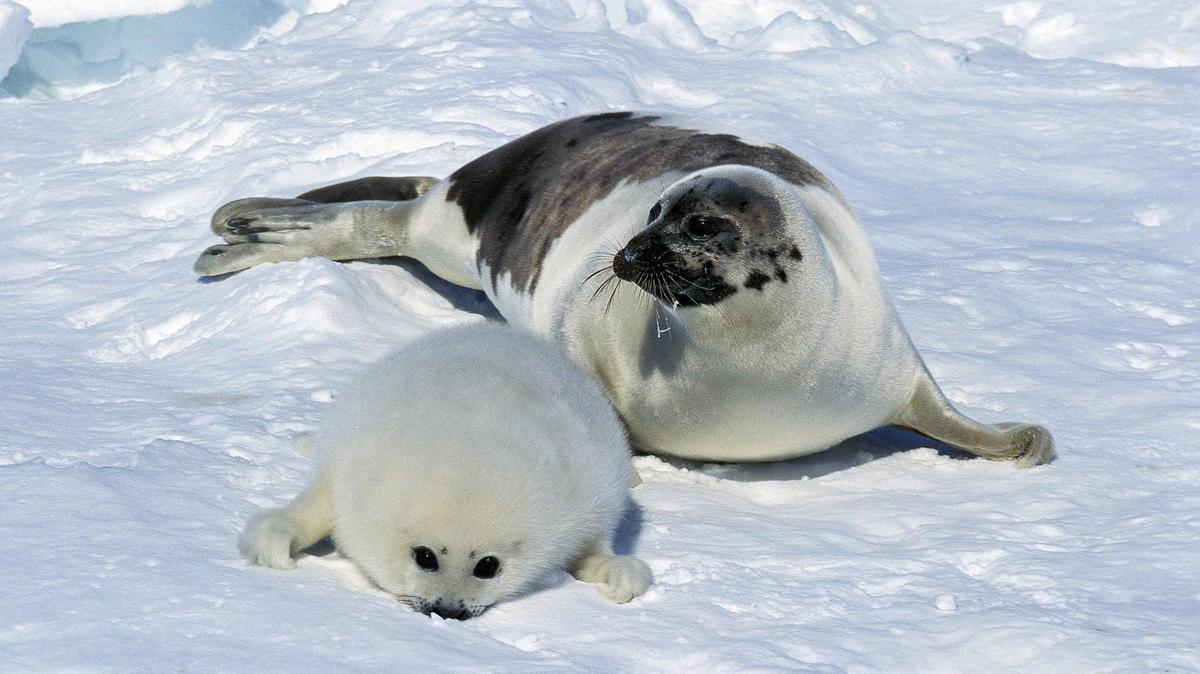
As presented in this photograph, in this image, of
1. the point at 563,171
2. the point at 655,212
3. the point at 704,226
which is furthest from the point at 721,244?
the point at 563,171

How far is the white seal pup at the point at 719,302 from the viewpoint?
2910 millimetres

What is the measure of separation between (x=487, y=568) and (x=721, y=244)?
96 cm

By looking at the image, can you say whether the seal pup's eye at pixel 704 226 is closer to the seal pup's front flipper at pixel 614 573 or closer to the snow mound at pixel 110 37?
the seal pup's front flipper at pixel 614 573

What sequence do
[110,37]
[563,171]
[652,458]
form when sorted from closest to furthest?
[652,458] < [563,171] < [110,37]

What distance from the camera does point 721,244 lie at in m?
2.88

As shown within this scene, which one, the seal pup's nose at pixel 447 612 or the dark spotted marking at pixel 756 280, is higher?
the dark spotted marking at pixel 756 280

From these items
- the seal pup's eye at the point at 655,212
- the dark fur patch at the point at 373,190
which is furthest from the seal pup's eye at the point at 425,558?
the dark fur patch at the point at 373,190

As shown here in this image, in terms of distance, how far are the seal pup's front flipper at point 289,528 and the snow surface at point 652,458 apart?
2.0 inches

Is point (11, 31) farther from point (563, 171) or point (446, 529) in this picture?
point (446, 529)

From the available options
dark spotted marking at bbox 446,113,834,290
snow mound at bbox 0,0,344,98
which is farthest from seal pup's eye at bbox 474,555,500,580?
snow mound at bbox 0,0,344,98

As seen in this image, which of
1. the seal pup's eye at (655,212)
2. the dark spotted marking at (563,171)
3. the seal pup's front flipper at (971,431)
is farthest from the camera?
the dark spotted marking at (563,171)

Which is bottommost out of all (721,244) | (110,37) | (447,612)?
(110,37)

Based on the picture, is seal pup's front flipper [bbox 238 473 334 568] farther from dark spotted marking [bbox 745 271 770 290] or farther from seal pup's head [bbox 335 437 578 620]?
dark spotted marking [bbox 745 271 770 290]

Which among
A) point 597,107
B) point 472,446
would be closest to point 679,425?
point 472,446
